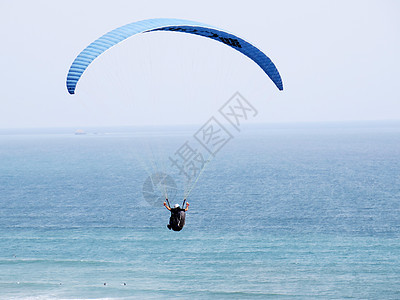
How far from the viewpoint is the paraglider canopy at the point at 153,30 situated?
14.7 metres

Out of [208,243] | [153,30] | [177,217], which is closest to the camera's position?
[153,30]

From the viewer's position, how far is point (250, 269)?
3400 cm

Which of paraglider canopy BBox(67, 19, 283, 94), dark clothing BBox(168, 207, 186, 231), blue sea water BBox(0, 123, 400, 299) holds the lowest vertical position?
blue sea water BBox(0, 123, 400, 299)

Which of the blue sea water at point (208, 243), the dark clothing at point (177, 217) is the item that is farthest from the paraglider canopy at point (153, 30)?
the blue sea water at point (208, 243)

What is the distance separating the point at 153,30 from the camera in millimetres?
15430

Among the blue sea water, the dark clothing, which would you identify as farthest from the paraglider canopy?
the blue sea water

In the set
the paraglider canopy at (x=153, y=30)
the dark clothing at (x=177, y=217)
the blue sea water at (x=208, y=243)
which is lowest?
the blue sea water at (x=208, y=243)

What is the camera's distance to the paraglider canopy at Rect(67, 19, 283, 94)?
1466cm

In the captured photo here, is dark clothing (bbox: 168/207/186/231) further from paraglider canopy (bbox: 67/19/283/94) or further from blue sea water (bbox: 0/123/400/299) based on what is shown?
blue sea water (bbox: 0/123/400/299)

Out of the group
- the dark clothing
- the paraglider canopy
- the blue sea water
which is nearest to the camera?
the paraglider canopy

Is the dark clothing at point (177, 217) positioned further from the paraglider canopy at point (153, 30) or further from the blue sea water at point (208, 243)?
the blue sea water at point (208, 243)

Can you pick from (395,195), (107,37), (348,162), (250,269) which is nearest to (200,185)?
(395,195)

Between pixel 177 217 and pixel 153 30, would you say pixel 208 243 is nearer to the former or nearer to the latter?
pixel 177 217

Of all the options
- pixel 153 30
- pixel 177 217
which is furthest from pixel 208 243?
pixel 153 30
